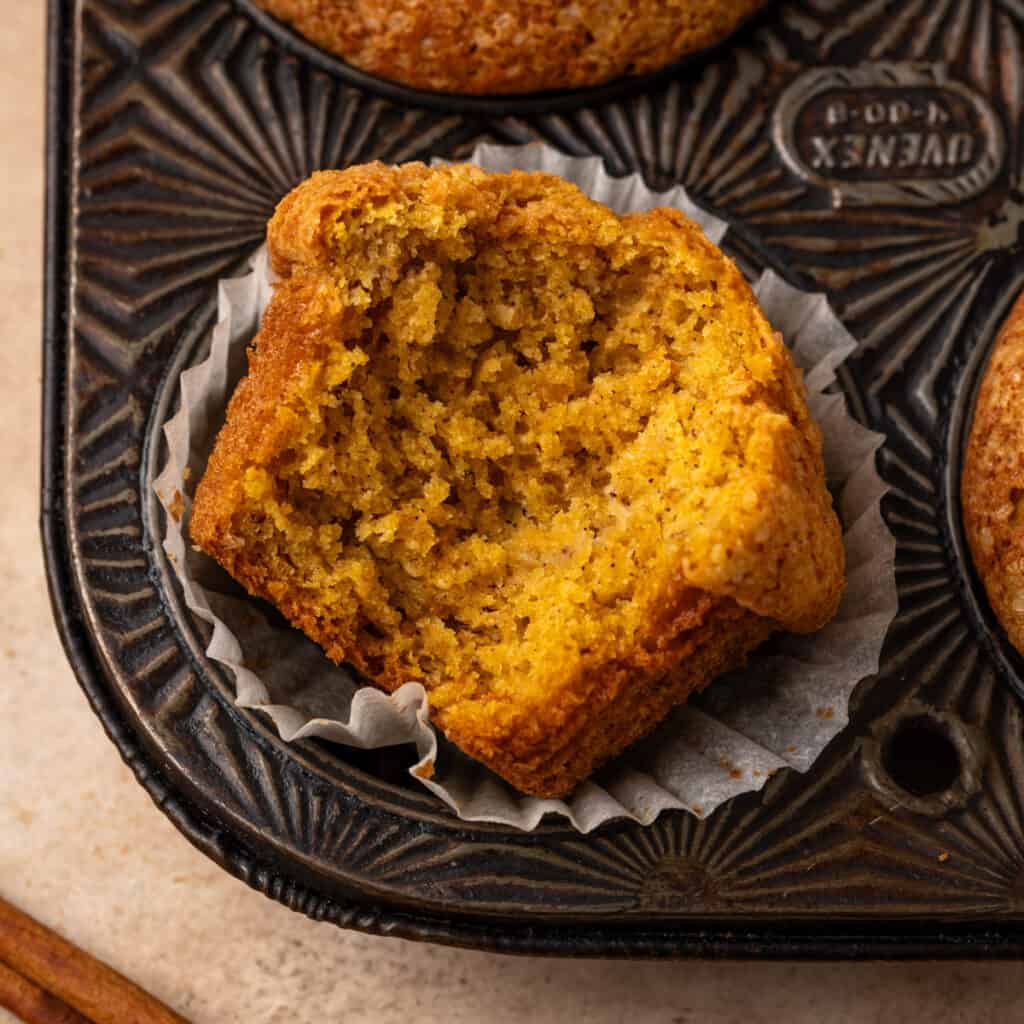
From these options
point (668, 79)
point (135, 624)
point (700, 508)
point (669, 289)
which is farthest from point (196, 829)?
point (668, 79)

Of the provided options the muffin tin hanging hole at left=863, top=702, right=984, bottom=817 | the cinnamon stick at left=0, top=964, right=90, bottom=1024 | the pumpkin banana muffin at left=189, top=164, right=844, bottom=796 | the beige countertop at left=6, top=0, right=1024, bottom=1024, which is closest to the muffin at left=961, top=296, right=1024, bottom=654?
the muffin tin hanging hole at left=863, top=702, right=984, bottom=817

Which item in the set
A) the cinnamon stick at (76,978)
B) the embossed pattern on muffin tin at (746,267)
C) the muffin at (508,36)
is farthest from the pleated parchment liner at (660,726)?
the cinnamon stick at (76,978)

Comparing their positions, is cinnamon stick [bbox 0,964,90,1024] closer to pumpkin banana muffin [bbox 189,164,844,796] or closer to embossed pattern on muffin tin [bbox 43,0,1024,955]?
embossed pattern on muffin tin [bbox 43,0,1024,955]

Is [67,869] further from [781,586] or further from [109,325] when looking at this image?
[781,586]

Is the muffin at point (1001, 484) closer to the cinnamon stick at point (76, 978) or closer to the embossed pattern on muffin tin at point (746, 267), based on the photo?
the embossed pattern on muffin tin at point (746, 267)

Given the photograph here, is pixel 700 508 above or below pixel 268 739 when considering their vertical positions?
above

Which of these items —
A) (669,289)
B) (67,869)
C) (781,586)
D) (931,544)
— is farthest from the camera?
(67,869)

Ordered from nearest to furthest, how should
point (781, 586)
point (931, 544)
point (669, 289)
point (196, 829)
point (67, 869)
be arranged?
point (781, 586) < point (669, 289) < point (196, 829) < point (931, 544) < point (67, 869)
